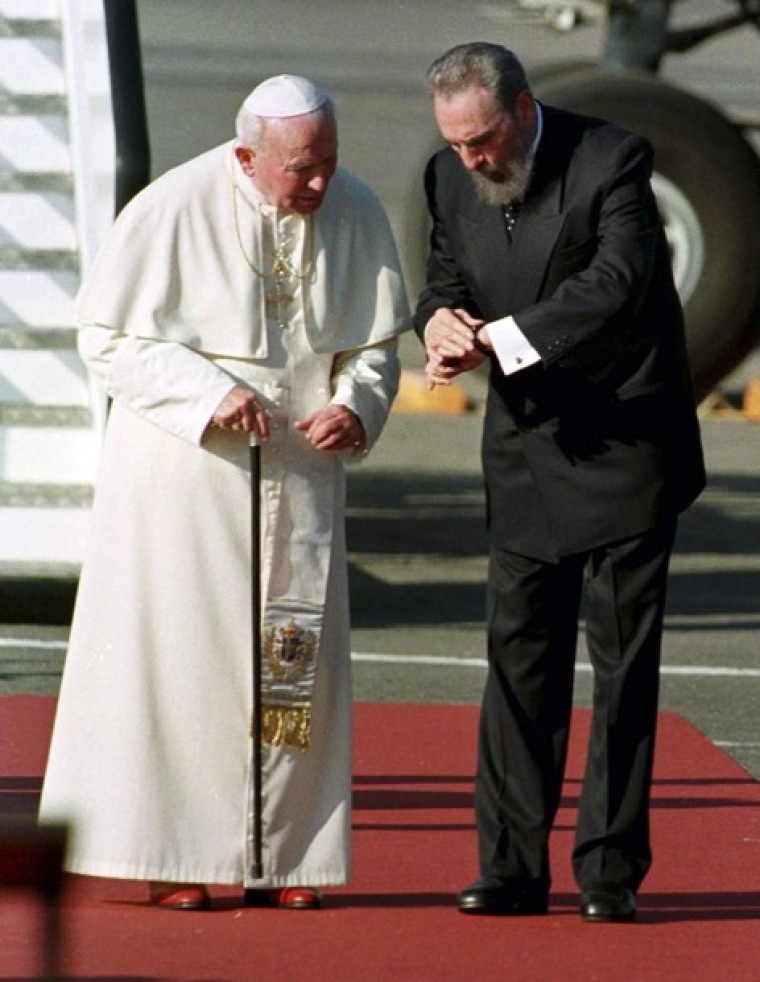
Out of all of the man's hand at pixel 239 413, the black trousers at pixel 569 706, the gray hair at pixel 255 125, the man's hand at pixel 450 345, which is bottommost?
the black trousers at pixel 569 706

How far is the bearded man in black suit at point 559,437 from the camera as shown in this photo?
5.60m

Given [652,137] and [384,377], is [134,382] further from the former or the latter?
[652,137]

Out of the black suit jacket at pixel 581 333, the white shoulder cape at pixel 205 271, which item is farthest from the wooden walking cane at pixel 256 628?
the black suit jacket at pixel 581 333

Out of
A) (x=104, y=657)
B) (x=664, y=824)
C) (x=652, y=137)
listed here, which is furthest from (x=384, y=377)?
(x=652, y=137)

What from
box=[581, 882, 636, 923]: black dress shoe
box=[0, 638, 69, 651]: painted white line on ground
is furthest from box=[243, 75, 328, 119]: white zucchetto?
box=[0, 638, 69, 651]: painted white line on ground

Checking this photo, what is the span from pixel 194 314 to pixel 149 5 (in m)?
31.6

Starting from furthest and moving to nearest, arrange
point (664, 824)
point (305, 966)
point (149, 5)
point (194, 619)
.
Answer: point (149, 5), point (664, 824), point (194, 619), point (305, 966)

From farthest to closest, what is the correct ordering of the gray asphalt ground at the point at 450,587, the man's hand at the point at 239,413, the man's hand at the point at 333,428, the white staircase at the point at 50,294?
the white staircase at the point at 50,294
the gray asphalt ground at the point at 450,587
the man's hand at the point at 333,428
the man's hand at the point at 239,413

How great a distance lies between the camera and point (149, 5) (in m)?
36.7

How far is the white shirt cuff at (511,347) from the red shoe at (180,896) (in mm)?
1321

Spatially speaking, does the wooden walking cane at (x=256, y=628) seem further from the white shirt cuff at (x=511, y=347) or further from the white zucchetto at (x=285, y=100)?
the white zucchetto at (x=285, y=100)

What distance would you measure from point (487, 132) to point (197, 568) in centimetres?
113

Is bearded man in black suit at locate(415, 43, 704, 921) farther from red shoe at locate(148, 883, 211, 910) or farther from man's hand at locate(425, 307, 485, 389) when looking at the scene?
red shoe at locate(148, 883, 211, 910)

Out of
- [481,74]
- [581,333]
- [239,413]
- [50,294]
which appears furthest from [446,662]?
[481,74]
